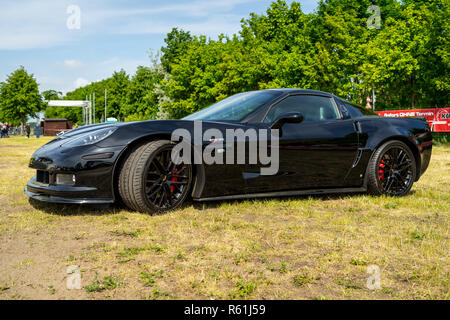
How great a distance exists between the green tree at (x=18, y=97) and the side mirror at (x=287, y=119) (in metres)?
55.8

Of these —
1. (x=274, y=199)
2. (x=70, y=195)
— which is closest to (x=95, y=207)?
(x=70, y=195)

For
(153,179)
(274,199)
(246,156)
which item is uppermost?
Answer: (246,156)

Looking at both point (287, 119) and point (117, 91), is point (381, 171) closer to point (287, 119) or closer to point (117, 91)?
point (287, 119)

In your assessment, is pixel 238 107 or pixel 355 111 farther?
pixel 355 111

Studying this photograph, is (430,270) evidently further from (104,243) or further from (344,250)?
(104,243)

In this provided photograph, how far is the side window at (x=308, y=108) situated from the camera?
4.80 meters

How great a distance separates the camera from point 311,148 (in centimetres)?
479

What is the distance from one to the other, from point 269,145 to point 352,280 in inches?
86.0

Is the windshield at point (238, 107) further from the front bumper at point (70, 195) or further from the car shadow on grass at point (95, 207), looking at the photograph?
the front bumper at point (70, 195)

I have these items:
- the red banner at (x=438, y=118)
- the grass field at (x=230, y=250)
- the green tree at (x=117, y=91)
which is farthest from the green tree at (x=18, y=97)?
the grass field at (x=230, y=250)

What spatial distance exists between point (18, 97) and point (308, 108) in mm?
55794

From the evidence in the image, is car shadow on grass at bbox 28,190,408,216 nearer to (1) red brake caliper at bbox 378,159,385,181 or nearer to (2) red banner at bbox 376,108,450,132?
(1) red brake caliper at bbox 378,159,385,181
